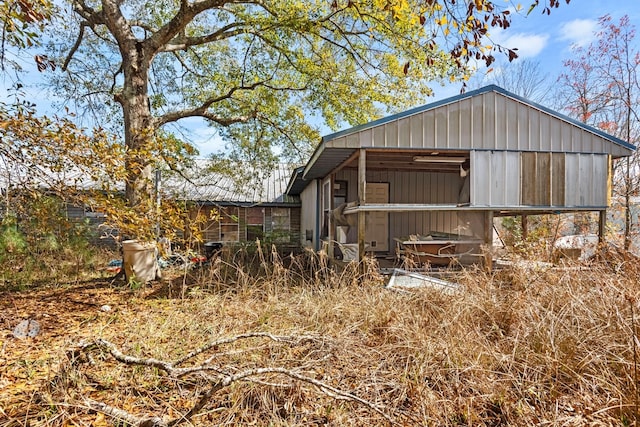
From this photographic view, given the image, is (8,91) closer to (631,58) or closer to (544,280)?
(544,280)

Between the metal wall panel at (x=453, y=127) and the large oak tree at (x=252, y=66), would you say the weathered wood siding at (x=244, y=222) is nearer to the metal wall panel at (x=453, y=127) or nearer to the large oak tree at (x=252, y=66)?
the large oak tree at (x=252, y=66)

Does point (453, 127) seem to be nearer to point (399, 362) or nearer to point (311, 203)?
point (399, 362)

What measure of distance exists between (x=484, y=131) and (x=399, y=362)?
5.84 m

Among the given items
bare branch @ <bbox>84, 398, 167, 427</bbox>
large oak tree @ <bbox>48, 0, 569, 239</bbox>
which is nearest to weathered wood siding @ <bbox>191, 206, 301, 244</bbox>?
large oak tree @ <bbox>48, 0, 569, 239</bbox>

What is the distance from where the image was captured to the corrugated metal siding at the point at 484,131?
273 inches

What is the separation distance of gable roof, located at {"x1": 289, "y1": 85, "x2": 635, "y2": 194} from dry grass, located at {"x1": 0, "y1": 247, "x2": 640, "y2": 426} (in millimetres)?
3538

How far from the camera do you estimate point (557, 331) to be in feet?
10.0

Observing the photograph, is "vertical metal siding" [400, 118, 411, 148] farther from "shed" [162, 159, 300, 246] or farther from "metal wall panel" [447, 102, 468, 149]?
"shed" [162, 159, 300, 246]

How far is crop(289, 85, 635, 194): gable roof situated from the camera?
692 centimetres

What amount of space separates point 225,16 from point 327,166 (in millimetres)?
6123

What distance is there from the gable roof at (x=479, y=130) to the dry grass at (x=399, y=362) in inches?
139

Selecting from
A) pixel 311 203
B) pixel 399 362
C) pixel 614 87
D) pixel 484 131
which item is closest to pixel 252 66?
pixel 311 203

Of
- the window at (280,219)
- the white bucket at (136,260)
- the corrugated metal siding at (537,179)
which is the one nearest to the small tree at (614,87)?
the corrugated metal siding at (537,179)

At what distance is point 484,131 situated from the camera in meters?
7.23
